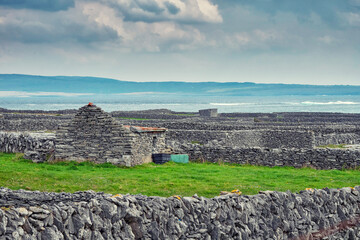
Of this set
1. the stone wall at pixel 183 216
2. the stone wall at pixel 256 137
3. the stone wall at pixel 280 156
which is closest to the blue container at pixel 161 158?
the stone wall at pixel 280 156

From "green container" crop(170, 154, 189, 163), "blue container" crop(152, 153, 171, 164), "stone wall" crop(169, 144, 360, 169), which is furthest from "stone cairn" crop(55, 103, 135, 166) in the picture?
"stone wall" crop(169, 144, 360, 169)

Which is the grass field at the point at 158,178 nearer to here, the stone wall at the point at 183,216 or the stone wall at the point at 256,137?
the stone wall at the point at 183,216

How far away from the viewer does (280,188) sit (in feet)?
64.4

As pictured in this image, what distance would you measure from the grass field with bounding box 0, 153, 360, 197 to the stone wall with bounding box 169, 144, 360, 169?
1.41 metres

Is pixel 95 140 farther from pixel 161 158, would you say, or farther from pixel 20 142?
pixel 20 142

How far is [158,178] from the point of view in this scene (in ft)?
71.1

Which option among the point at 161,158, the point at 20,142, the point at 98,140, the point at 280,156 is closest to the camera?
the point at 98,140

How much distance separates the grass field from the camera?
19.1 m

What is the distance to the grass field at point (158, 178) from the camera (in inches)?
752

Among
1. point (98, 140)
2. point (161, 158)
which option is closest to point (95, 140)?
point (98, 140)

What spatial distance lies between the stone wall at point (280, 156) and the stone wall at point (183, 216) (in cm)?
1108

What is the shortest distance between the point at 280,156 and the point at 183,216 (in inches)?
691

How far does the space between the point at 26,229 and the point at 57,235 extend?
560 millimetres

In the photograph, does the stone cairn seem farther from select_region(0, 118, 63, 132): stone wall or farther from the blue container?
select_region(0, 118, 63, 132): stone wall
